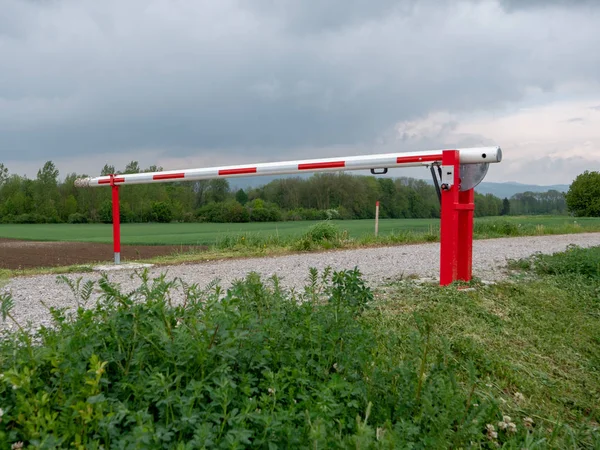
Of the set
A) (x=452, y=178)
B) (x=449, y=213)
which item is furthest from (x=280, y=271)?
(x=452, y=178)

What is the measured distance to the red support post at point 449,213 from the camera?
5.80 m

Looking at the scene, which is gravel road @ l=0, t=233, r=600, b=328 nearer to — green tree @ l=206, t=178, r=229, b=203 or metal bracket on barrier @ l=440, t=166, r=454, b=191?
metal bracket on barrier @ l=440, t=166, r=454, b=191

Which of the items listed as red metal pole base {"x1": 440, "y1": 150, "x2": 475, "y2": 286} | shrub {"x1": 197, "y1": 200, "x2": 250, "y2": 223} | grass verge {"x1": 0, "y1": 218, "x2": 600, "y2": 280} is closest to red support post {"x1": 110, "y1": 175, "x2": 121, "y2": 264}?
grass verge {"x1": 0, "y1": 218, "x2": 600, "y2": 280}

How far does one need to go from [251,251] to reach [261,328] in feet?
30.5

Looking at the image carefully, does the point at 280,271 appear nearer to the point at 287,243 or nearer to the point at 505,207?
the point at 287,243

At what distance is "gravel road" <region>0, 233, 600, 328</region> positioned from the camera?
5.96 m

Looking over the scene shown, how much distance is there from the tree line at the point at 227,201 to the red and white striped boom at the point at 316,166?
357 centimetres

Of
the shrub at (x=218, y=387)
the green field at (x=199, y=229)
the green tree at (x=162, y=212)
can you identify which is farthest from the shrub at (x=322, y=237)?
the green tree at (x=162, y=212)

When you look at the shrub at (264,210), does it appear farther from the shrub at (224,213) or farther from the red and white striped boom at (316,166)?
the red and white striped boom at (316,166)

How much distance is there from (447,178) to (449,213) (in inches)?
15.5

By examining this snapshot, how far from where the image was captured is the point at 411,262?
902cm

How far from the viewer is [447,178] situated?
5.87 meters

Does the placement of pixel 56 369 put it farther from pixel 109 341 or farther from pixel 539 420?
pixel 539 420

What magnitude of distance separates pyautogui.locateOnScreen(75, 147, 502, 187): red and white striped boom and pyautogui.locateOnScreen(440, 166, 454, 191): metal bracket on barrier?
0.63 ft
